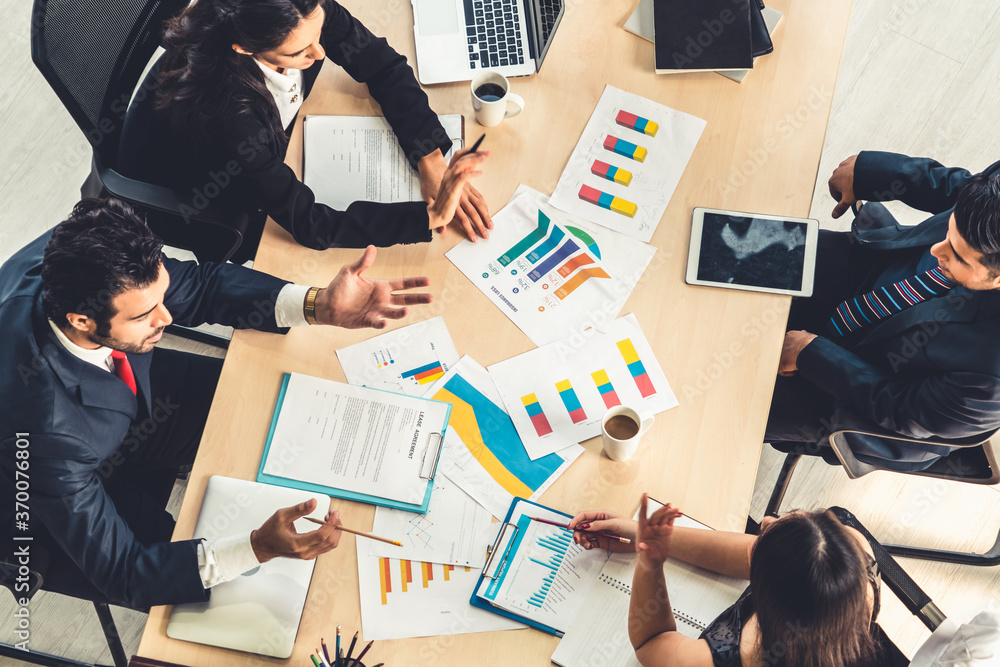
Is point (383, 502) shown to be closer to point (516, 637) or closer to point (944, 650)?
point (516, 637)

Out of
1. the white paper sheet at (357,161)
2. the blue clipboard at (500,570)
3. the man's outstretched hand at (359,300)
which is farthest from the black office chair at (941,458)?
the white paper sheet at (357,161)

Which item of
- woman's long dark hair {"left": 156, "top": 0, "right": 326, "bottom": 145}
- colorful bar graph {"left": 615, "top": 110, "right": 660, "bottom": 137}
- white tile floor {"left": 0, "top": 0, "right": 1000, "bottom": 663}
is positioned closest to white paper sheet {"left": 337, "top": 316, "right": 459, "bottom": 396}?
woman's long dark hair {"left": 156, "top": 0, "right": 326, "bottom": 145}

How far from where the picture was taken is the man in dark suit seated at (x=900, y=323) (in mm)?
1510

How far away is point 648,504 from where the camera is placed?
58.2 inches

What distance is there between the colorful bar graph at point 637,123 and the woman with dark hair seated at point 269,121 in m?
0.37

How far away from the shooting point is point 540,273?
5.41ft

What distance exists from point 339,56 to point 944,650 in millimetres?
1698

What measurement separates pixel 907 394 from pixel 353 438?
1167 mm

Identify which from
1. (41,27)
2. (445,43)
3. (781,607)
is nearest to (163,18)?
(41,27)

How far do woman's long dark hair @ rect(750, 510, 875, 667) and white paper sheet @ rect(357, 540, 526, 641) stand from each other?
44cm

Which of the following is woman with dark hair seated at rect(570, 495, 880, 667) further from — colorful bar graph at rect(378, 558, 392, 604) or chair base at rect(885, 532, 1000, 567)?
chair base at rect(885, 532, 1000, 567)

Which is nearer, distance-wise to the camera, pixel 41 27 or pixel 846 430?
pixel 41 27

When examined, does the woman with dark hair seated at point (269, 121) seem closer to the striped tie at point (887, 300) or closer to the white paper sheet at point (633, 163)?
the white paper sheet at point (633, 163)

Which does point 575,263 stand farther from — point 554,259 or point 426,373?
point 426,373
